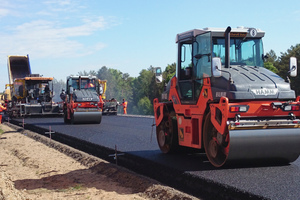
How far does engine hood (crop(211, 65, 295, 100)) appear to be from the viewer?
6906 mm

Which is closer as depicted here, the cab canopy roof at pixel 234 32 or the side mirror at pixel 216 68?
the side mirror at pixel 216 68

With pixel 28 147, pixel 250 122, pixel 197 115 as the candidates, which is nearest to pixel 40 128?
pixel 28 147

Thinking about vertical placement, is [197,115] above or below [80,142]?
above

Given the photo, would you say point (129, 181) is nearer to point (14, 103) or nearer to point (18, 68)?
point (14, 103)

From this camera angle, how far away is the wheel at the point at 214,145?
711 cm

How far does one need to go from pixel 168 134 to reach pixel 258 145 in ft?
9.39

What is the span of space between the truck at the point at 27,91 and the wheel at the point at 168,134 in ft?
64.1

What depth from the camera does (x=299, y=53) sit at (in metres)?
47.3

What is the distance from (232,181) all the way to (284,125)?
1444mm

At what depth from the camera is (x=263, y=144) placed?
6766 millimetres

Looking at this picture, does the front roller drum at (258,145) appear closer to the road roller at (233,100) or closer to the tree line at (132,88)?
the road roller at (233,100)

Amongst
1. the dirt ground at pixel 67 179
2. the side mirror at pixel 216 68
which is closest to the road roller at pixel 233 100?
the side mirror at pixel 216 68

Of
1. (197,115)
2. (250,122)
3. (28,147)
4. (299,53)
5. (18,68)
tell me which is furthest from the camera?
(299,53)

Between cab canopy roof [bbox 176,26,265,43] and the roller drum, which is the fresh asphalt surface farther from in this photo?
cab canopy roof [bbox 176,26,265,43]
